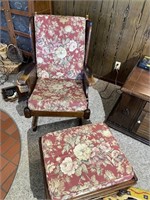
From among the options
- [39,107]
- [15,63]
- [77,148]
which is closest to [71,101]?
[39,107]

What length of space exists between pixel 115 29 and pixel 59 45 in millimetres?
678

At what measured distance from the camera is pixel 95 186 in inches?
38.3

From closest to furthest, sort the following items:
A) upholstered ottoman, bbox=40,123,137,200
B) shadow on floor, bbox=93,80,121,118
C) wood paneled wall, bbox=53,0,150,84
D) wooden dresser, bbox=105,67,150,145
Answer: upholstered ottoman, bbox=40,123,137,200
wooden dresser, bbox=105,67,150,145
wood paneled wall, bbox=53,0,150,84
shadow on floor, bbox=93,80,121,118

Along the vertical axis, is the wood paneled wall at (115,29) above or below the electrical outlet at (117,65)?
above

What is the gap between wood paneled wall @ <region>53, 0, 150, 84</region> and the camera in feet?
5.51

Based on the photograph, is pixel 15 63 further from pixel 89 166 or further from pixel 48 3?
pixel 89 166

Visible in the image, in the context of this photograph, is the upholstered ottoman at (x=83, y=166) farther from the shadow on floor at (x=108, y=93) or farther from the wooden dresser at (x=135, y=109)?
the shadow on floor at (x=108, y=93)

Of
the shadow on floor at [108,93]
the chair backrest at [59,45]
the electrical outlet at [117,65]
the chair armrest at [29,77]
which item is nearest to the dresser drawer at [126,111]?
the shadow on floor at [108,93]

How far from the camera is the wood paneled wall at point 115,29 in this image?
1.68 m

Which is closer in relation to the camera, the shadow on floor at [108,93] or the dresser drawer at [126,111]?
the dresser drawer at [126,111]

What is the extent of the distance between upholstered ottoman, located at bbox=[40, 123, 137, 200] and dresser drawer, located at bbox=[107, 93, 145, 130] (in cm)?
41

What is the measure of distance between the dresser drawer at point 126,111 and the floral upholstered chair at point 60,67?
0.33 m

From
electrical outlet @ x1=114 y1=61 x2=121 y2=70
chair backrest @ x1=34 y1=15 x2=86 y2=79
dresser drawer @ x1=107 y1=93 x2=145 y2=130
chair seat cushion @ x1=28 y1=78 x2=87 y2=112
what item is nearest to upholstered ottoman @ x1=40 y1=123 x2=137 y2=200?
chair seat cushion @ x1=28 y1=78 x2=87 y2=112

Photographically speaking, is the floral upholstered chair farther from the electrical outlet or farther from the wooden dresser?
the electrical outlet
